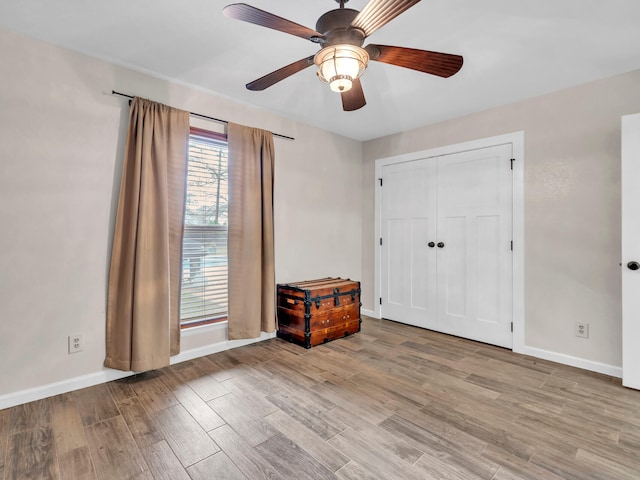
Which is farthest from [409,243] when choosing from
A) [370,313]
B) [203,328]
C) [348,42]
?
[348,42]

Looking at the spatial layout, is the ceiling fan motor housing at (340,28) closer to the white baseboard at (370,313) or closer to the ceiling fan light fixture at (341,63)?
the ceiling fan light fixture at (341,63)

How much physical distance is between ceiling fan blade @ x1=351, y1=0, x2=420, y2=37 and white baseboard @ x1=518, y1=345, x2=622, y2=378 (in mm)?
3115

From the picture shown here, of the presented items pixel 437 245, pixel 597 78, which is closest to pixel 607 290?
pixel 437 245

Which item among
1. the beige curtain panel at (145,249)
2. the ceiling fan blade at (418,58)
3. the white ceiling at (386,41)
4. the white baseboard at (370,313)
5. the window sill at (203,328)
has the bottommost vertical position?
the white baseboard at (370,313)

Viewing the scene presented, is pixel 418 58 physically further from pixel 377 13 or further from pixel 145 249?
pixel 145 249

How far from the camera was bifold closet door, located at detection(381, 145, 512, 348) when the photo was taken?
3.28 meters

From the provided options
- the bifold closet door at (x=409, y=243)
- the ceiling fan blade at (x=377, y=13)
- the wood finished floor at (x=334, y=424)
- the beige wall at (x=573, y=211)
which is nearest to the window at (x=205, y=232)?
the wood finished floor at (x=334, y=424)

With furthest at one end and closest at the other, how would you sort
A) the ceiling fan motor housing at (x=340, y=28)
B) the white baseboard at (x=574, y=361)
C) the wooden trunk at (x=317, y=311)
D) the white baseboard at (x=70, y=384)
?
the wooden trunk at (x=317, y=311)
the white baseboard at (x=574, y=361)
the white baseboard at (x=70, y=384)
the ceiling fan motor housing at (x=340, y=28)

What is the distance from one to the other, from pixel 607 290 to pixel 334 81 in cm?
282

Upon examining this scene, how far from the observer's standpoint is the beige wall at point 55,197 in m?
2.11

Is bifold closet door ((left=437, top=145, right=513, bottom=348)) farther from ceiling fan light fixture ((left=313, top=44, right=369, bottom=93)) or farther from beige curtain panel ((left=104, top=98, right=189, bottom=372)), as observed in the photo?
beige curtain panel ((left=104, top=98, right=189, bottom=372))

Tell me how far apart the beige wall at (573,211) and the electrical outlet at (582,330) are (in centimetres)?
3

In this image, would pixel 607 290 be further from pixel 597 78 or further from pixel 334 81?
pixel 334 81

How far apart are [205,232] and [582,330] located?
11.5 ft
